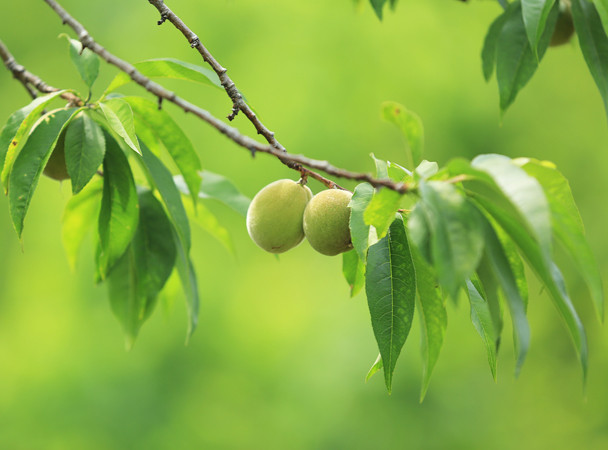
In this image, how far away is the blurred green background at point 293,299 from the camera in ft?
13.1

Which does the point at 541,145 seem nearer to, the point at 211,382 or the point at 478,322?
the point at 211,382

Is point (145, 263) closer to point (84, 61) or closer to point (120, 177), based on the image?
point (120, 177)

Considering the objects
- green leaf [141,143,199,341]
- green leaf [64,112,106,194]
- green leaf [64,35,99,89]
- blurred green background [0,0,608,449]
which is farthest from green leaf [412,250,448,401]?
blurred green background [0,0,608,449]

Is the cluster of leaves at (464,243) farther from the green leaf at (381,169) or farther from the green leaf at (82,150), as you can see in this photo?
the green leaf at (82,150)

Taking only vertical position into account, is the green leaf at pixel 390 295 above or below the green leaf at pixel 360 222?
below

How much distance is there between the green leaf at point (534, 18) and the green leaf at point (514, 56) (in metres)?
0.12

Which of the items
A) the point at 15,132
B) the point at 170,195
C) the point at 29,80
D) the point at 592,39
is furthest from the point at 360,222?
the point at 29,80

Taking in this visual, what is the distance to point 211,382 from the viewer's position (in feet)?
13.6

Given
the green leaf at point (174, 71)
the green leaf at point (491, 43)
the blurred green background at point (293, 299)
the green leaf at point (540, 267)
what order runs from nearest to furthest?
the green leaf at point (540, 267) < the green leaf at point (174, 71) < the green leaf at point (491, 43) < the blurred green background at point (293, 299)

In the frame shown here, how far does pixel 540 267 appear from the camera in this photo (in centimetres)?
57

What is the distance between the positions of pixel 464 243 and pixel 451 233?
0.5 inches

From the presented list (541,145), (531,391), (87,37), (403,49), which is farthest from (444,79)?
(87,37)

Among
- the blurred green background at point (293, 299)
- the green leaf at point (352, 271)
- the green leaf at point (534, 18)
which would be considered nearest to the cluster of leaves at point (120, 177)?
the green leaf at point (352, 271)

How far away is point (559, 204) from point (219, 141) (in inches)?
161
